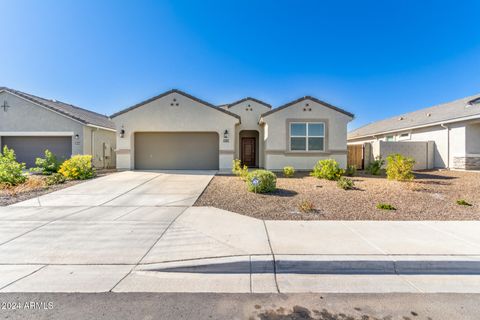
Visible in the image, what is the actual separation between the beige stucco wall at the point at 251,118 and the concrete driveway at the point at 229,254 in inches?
405

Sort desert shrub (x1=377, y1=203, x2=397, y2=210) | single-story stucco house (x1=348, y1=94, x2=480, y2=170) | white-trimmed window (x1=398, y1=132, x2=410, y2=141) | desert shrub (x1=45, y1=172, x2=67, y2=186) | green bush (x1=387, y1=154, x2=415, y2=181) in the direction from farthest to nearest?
white-trimmed window (x1=398, y1=132, x2=410, y2=141)
single-story stucco house (x1=348, y1=94, x2=480, y2=170)
desert shrub (x1=45, y1=172, x2=67, y2=186)
green bush (x1=387, y1=154, x2=415, y2=181)
desert shrub (x1=377, y1=203, x2=397, y2=210)

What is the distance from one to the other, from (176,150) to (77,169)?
16.5 feet

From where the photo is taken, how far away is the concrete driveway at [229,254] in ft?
9.82

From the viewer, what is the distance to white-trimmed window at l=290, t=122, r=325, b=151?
1267 cm

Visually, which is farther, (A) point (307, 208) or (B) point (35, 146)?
(B) point (35, 146)

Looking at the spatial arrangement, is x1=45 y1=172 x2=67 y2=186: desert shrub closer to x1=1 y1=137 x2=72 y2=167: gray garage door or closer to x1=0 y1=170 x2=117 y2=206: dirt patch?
x1=0 y1=170 x2=117 y2=206: dirt patch

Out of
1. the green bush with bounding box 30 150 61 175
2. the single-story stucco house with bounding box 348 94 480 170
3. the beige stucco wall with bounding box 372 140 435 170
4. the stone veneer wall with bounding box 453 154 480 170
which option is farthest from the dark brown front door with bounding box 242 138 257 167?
the stone veneer wall with bounding box 453 154 480 170

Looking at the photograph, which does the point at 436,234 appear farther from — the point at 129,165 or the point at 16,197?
the point at 129,165

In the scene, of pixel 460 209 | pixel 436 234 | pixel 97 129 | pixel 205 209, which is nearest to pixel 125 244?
pixel 205 209

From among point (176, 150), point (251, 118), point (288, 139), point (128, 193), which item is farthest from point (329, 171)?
point (176, 150)

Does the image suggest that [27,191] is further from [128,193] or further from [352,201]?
[352,201]

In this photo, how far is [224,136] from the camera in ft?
42.5

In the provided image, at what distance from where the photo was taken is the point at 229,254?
354cm

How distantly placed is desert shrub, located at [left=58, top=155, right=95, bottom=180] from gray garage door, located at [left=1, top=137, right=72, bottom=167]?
472cm
